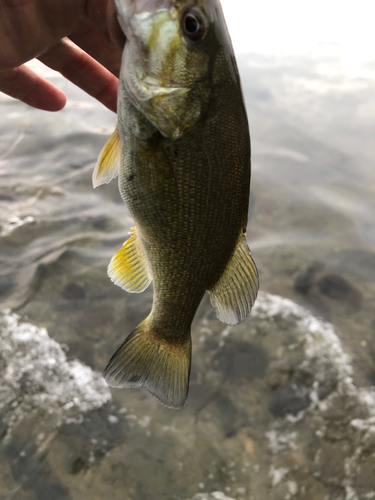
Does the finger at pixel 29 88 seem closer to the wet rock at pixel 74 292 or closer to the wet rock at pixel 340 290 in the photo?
the wet rock at pixel 74 292

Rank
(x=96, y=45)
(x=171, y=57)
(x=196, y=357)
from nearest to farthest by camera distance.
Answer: (x=171, y=57), (x=96, y=45), (x=196, y=357)

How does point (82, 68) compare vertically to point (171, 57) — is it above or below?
below

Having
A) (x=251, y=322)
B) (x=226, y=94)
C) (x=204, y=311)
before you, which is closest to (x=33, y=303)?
(x=204, y=311)

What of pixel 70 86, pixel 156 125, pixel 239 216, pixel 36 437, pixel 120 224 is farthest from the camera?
pixel 70 86

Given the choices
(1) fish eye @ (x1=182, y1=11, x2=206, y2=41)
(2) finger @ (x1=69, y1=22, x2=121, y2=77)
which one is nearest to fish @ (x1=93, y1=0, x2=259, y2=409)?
(1) fish eye @ (x1=182, y1=11, x2=206, y2=41)

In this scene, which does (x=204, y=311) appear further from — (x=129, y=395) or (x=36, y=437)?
(x=36, y=437)

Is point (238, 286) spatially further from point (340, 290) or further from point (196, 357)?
point (340, 290)

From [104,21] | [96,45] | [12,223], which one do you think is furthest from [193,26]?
[12,223]
